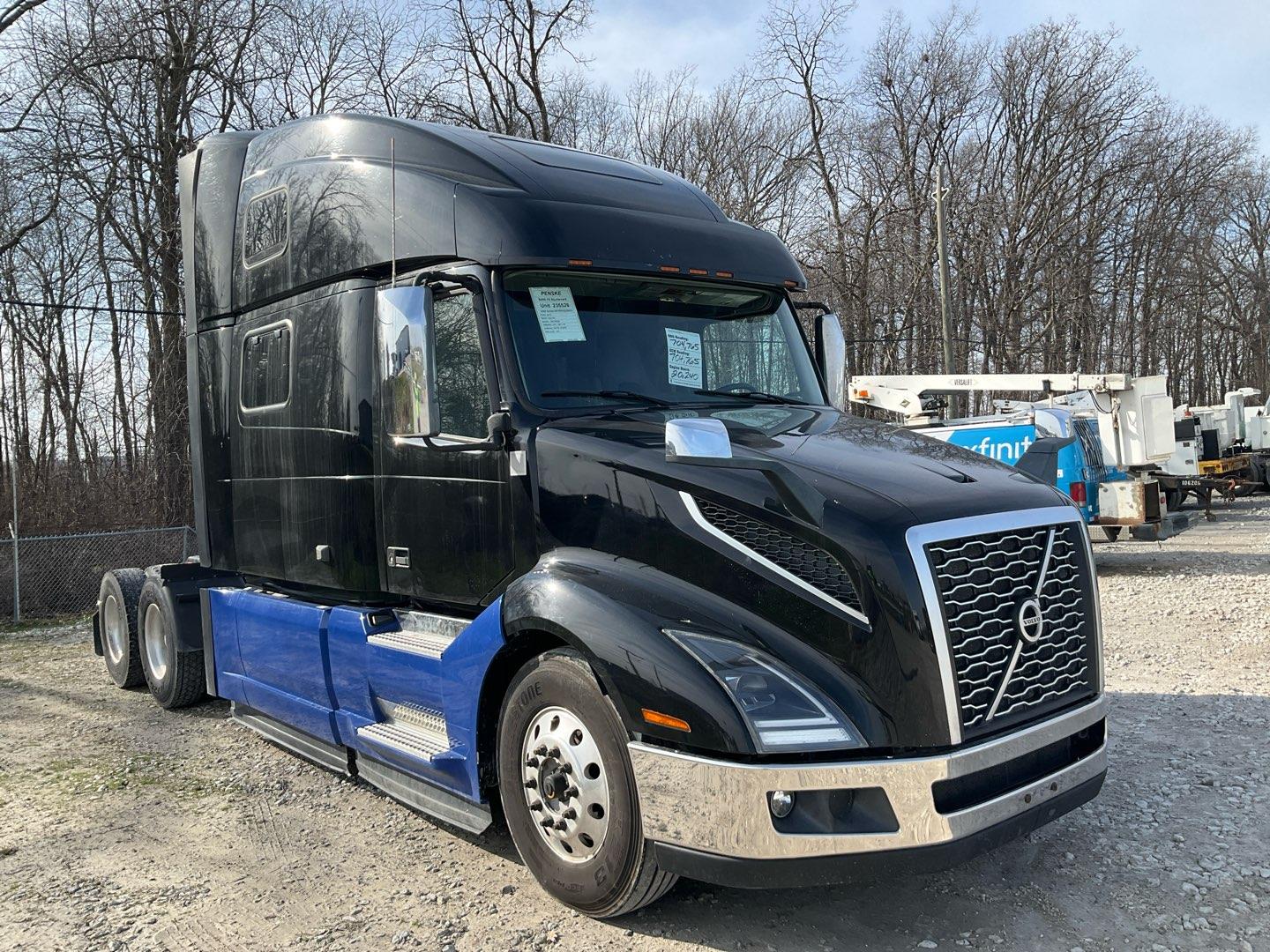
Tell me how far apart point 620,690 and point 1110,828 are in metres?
2.66

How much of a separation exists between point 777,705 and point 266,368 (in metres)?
4.00

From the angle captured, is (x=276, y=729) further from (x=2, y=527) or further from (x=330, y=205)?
→ (x=2, y=527)

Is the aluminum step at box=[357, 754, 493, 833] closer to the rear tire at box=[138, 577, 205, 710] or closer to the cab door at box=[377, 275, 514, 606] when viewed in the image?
the cab door at box=[377, 275, 514, 606]

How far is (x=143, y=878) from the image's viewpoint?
4.51m

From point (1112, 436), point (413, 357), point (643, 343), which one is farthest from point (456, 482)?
point (1112, 436)

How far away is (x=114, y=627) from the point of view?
28.3ft

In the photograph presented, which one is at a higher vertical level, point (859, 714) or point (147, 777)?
point (859, 714)

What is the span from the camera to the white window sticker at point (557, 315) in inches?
→ 175

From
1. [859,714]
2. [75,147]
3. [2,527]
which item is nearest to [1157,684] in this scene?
[859,714]

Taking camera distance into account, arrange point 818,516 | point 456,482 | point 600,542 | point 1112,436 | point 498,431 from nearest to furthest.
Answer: point 818,516, point 600,542, point 498,431, point 456,482, point 1112,436

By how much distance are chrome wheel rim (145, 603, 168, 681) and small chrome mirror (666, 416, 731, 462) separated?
5745mm

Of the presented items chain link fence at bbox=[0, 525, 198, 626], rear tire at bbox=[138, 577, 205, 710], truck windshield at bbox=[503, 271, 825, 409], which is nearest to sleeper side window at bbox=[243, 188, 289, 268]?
truck windshield at bbox=[503, 271, 825, 409]

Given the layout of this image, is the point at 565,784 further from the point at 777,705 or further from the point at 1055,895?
the point at 1055,895

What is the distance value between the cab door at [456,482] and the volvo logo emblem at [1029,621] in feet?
6.80
